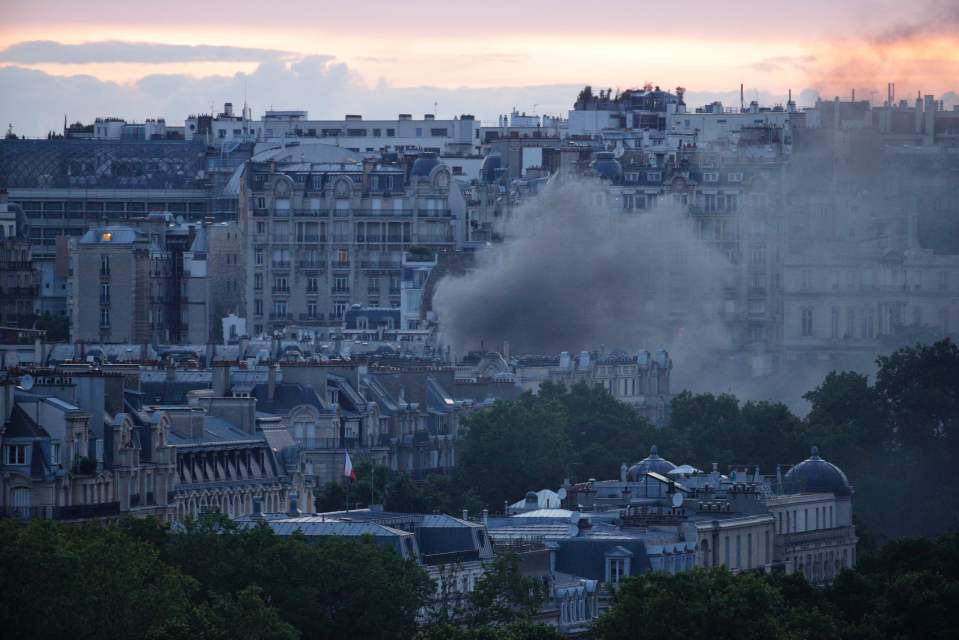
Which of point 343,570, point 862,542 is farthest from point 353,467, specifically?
point 343,570

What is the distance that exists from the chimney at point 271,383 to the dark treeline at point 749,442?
4838mm

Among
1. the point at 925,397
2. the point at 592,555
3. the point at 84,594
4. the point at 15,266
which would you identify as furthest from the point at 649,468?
the point at 15,266

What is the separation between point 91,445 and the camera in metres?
99.3

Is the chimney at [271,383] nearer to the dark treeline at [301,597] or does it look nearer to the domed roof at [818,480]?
the domed roof at [818,480]

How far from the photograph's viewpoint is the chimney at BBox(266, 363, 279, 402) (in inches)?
4985

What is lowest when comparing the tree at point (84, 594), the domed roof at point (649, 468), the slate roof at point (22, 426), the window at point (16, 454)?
the domed roof at point (649, 468)

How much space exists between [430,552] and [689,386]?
300 ft

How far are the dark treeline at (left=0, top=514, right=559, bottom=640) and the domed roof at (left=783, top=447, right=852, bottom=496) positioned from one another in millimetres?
31480

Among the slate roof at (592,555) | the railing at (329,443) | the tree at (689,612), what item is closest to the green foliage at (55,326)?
the railing at (329,443)

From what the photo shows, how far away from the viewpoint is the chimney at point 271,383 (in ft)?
415

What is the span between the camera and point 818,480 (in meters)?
126

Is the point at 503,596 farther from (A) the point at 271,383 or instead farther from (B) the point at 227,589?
(A) the point at 271,383

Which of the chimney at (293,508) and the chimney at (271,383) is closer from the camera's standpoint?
the chimney at (293,508)

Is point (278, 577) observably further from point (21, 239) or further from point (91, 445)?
point (21, 239)
